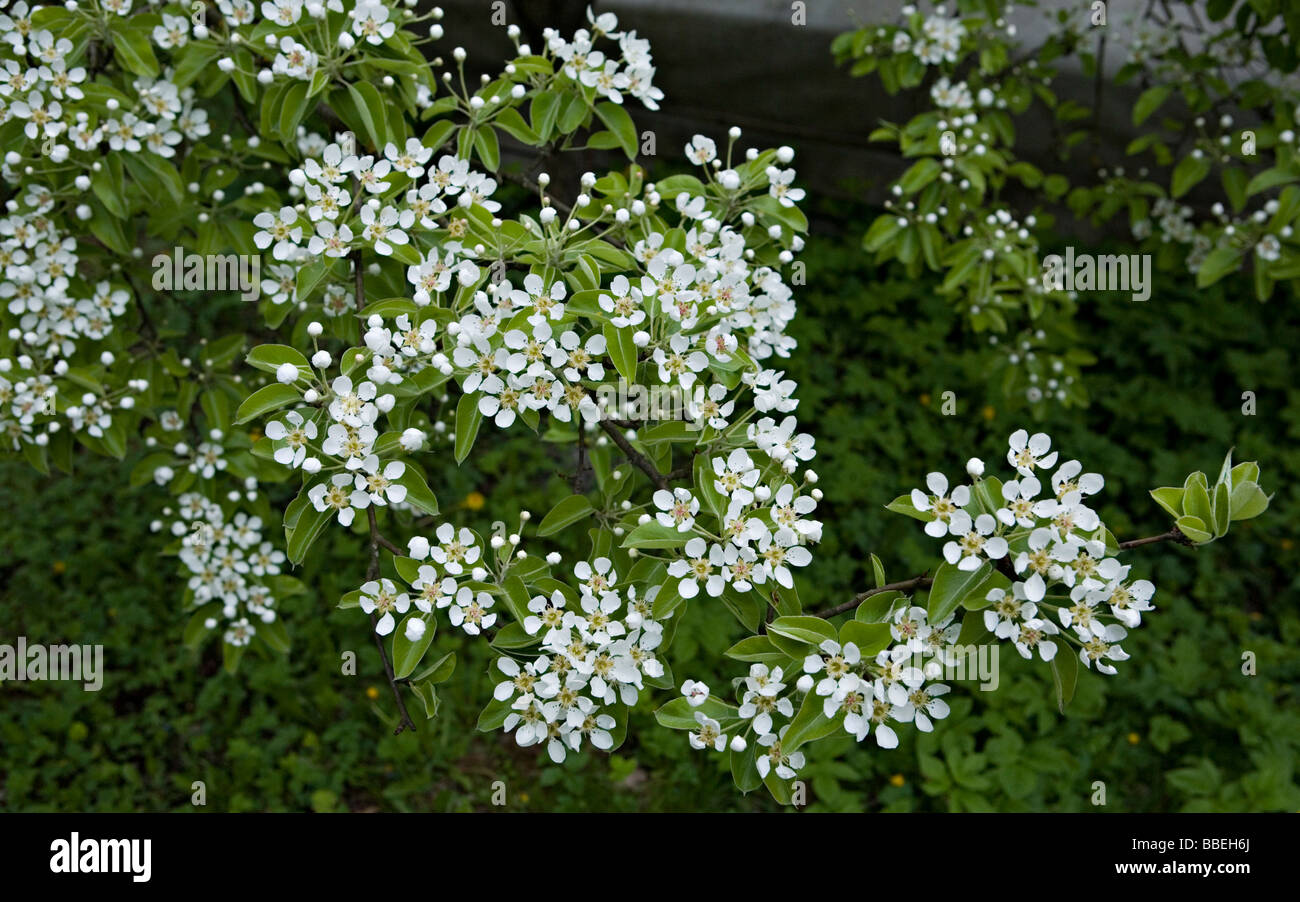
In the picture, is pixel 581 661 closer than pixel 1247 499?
No

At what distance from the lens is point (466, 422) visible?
1935 millimetres

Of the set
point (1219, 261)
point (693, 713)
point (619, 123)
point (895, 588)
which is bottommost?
point (693, 713)

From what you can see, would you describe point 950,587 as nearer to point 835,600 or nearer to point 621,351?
point 621,351

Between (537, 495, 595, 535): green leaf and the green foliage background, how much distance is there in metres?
1.58

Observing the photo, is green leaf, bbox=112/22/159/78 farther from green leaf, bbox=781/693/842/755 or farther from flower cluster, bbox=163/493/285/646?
green leaf, bbox=781/693/842/755

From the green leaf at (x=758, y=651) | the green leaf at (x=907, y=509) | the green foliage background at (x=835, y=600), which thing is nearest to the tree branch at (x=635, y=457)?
the green leaf at (x=758, y=651)

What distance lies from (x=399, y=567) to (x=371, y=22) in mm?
1168

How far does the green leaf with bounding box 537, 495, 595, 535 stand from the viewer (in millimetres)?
2102

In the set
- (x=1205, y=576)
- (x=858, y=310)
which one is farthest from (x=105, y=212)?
(x=1205, y=576)

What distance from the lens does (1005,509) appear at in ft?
5.49

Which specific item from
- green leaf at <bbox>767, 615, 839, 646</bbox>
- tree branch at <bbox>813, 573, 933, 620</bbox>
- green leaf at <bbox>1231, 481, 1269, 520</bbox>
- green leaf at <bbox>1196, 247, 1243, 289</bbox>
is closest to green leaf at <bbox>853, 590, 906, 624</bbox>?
tree branch at <bbox>813, 573, 933, 620</bbox>

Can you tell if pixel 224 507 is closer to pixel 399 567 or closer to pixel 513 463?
pixel 399 567

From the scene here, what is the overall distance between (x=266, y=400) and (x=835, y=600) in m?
2.73

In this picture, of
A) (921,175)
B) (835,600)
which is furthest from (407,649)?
(835,600)
